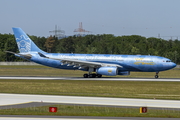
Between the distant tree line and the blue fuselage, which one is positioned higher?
the distant tree line

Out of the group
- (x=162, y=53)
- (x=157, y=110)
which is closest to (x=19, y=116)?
(x=157, y=110)

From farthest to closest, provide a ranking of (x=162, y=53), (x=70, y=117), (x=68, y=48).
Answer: (x=68, y=48)
(x=162, y=53)
(x=70, y=117)

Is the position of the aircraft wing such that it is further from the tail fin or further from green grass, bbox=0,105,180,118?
green grass, bbox=0,105,180,118

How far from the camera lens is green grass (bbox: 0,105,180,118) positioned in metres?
22.5

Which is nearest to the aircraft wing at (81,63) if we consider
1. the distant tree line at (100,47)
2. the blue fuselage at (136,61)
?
the blue fuselage at (136,61)

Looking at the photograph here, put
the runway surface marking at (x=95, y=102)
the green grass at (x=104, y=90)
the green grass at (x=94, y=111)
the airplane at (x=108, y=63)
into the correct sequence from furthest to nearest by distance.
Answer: the airplane at (x=108, y=63)
the green grass at (x=104, y=90)
the runway surface marking at (x=95, y=102)
the green grass at (x=94, y=111)

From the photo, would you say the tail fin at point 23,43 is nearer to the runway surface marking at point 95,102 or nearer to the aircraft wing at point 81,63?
the aircraft wing at point 81,63

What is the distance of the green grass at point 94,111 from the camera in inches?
886

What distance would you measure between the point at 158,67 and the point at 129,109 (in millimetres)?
36385

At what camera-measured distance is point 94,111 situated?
24.1m

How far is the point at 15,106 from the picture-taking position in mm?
26453

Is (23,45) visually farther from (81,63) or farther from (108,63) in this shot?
(108,63)

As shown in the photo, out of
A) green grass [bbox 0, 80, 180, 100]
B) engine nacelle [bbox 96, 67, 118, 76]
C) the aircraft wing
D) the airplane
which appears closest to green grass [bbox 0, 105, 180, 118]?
green grass [bbox 0, 80, 180, 100]

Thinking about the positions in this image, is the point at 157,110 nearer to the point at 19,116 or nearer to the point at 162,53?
Result: the point at 19,116
